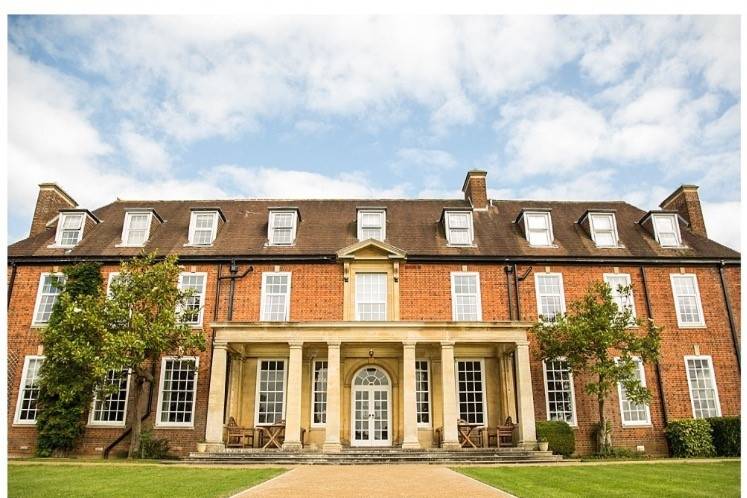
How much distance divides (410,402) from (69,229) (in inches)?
672

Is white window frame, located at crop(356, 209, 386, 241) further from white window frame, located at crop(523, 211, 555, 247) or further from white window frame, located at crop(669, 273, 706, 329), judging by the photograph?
white window frame, located at crop(669, 273, 706, 329)

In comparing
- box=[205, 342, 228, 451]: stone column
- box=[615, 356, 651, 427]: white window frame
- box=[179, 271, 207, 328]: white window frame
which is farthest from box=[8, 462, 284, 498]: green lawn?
box=[615, 356, 651, 427]: white window frame

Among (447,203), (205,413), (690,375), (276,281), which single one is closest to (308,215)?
(276,281)

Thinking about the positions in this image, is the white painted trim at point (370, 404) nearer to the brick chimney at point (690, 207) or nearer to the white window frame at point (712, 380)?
the white window frame at point (712, 380)

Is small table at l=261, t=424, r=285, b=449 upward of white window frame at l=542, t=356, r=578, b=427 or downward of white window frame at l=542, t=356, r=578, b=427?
downward

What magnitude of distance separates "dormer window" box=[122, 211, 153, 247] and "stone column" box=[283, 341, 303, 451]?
9633 millimetres

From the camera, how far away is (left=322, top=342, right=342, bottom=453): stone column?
1734 cm

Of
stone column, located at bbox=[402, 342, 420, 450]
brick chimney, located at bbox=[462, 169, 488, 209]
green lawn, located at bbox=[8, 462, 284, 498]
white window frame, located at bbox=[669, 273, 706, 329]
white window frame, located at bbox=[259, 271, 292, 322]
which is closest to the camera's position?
green lawn, located at bbox=[8, 462, 284, 498]

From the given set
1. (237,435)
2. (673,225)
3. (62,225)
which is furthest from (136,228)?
(673,225)

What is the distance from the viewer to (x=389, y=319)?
2102 cm

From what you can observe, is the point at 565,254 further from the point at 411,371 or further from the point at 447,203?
the point at 411,371

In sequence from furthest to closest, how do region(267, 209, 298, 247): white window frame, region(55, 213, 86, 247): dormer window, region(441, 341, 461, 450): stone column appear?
1. region(55, 213, 86, 247): dormer window
2. region(267, 209, 298, 247): white window frame
3. region(441, 341, 461, 450): stone column

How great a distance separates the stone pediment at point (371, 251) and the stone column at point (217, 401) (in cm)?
605

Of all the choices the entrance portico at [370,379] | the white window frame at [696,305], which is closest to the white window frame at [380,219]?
the entrance portico at [370,379]
